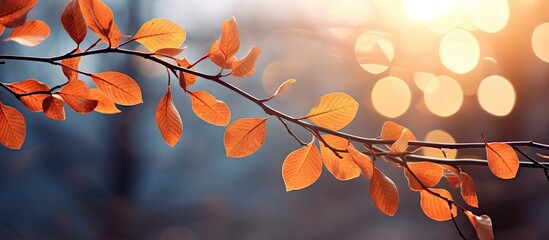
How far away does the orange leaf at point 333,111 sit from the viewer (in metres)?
0.19

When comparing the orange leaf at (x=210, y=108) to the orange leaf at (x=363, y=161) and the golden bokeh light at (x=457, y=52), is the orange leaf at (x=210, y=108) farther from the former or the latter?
the golden bokeh light at (x=457, y=52)

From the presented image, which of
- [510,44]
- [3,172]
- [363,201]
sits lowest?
[3,172]

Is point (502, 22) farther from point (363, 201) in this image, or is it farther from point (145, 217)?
point (145, 217)

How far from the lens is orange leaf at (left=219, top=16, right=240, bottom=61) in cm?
18

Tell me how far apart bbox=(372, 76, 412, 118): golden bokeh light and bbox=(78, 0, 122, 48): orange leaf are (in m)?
1.06

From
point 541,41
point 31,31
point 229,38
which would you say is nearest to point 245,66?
point 229,38

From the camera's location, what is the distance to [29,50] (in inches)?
47.0

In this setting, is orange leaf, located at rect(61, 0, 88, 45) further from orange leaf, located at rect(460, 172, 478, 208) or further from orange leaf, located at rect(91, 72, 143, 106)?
orange leaf, located at rect(460, 172, 478, 208)

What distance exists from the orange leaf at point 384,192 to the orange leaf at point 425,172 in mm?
10

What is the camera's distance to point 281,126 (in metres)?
1.23

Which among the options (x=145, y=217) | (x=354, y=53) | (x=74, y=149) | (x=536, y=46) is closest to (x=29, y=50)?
(x=74, y=149)

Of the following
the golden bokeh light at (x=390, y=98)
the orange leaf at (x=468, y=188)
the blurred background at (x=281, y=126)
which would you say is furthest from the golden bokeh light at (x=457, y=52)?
the orange leaf at (x=468, y=188)

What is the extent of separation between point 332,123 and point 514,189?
124 cm

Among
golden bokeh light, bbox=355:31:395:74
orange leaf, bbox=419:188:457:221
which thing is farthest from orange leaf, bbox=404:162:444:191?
golden bokeh light, bbox=355:31:395:74
